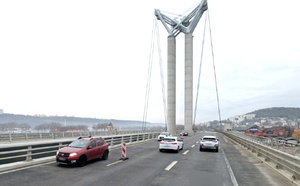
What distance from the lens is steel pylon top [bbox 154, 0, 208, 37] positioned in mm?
75688

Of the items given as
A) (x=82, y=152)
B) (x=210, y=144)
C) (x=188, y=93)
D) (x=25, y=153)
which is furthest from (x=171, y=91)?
(x=82, y=152)

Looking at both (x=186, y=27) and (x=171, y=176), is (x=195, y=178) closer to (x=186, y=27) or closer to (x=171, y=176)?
(x=171, y=176)

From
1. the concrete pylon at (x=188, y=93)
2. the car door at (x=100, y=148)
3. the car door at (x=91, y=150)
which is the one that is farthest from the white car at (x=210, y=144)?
the concrete pylon at (x=188, y=93)

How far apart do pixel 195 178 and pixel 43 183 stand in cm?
640

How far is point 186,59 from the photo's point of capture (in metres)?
73.3

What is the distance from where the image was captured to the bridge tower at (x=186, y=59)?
6956 cm

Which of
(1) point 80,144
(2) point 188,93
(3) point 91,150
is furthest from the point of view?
(2) point 188,93

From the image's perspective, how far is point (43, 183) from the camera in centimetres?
884

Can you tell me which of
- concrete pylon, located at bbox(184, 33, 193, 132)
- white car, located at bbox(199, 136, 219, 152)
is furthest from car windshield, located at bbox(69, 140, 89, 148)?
concrete pylon, located at bbox(184, 33, 193, 132)

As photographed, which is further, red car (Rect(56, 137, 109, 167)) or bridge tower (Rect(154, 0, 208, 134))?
bridge tower (Rect(154, 0, 208, 134))

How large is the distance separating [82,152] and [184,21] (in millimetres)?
73544

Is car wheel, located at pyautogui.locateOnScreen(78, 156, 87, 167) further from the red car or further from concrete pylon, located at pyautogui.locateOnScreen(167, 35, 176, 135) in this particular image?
concrete pylon, located at pyautogui.locateOnScreen(167, 35, 176, 135)

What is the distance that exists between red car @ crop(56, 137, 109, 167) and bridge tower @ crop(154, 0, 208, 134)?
172 feet

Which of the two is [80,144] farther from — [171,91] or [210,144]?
[171,91]
